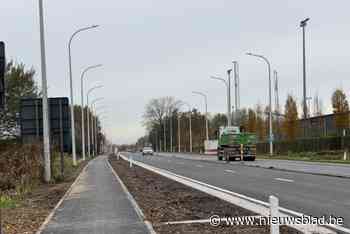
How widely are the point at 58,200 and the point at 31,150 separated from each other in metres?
11.6

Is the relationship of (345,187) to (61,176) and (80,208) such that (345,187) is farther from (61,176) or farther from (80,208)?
(61,176)

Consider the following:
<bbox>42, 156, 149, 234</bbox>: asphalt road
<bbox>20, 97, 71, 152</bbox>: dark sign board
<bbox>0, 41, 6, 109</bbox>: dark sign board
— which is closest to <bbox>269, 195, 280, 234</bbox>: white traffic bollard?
<bbox>42, 156, 149, 234</bbox>: asphalt road

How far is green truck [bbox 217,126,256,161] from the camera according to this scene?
56.0 meters

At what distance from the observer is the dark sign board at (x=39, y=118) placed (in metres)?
30.5

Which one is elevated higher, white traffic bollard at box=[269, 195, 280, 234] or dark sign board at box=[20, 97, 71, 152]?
dark sign board at box=[20, 97, 71, 152]

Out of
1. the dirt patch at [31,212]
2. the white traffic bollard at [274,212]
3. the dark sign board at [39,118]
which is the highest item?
the dark sign board at [39,118]

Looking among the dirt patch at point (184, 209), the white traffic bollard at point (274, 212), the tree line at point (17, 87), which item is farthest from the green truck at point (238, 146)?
the white traffic bollard at point (274, 212)

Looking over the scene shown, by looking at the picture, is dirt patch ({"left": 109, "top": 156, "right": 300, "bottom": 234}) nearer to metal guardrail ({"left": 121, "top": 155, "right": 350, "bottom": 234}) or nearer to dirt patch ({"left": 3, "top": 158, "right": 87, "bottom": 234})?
metal guardrail ({"left": 121, "top": 155, "right": 350, "bottom": 234})

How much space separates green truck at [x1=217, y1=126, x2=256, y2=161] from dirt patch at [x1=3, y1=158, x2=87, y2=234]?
33833mm

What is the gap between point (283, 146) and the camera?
6969cm

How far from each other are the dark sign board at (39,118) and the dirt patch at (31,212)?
23.1 ft

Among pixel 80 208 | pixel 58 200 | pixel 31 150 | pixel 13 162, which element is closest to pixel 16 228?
pixel 80 208

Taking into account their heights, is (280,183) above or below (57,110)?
below

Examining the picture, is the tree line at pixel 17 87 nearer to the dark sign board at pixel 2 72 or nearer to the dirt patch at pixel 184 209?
the dirt patch at pixel 184 209
